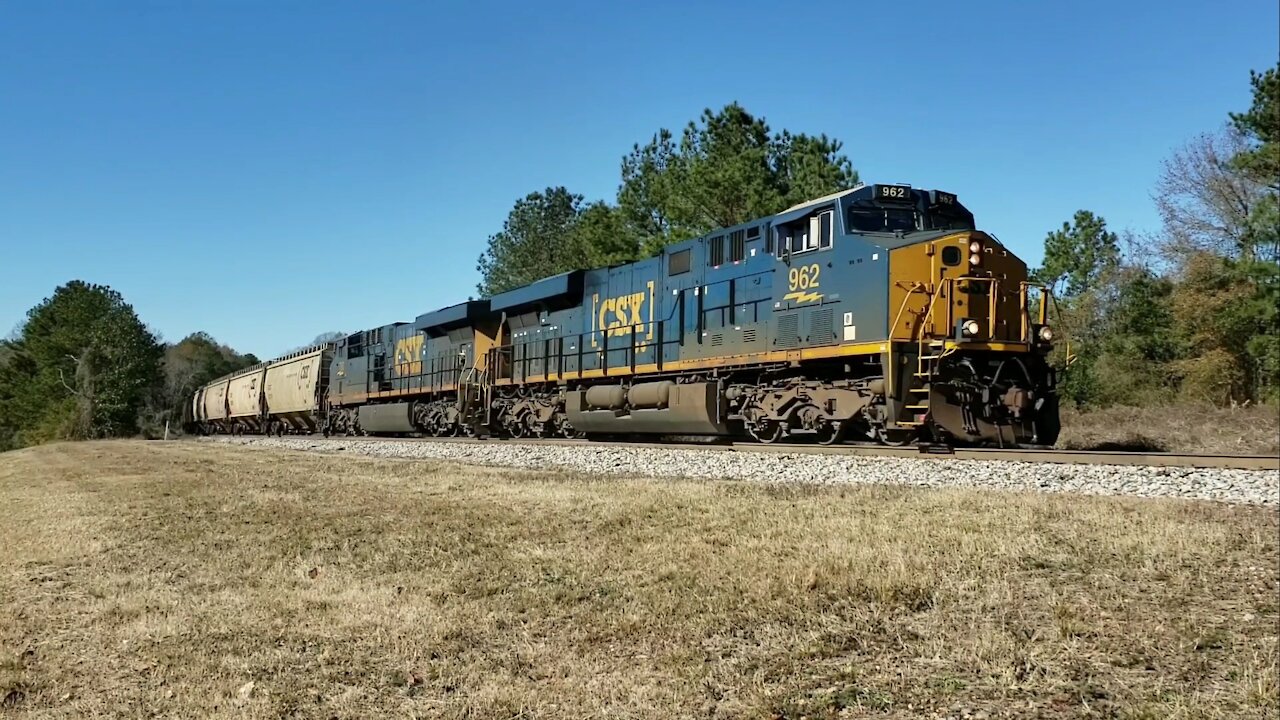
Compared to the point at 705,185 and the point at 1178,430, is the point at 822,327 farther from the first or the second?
the point at 705,185

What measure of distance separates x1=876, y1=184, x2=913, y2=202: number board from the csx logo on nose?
5427 mm

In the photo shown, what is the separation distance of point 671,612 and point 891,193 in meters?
9.10

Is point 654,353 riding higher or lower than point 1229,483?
higher

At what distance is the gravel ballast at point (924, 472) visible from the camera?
7898mm

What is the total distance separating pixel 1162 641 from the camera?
3930 mm

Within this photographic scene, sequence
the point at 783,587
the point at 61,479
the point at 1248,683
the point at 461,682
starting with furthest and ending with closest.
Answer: the point at 61,479
the point at 783,587
the point at 461,682
the point at 1248,683

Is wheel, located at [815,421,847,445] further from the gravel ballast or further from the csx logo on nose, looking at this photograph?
the csx logo on nose

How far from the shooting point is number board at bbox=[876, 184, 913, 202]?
1216 centimetres

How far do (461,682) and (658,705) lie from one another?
0.93m

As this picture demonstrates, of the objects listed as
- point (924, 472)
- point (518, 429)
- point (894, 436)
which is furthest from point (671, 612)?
point (518, 429)

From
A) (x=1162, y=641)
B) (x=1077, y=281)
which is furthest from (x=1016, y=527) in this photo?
(x=1077, y=281)

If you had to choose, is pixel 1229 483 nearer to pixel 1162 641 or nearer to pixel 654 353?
pixel 1162 641

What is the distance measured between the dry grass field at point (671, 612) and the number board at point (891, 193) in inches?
229

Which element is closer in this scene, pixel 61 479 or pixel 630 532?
pixel 630 532
